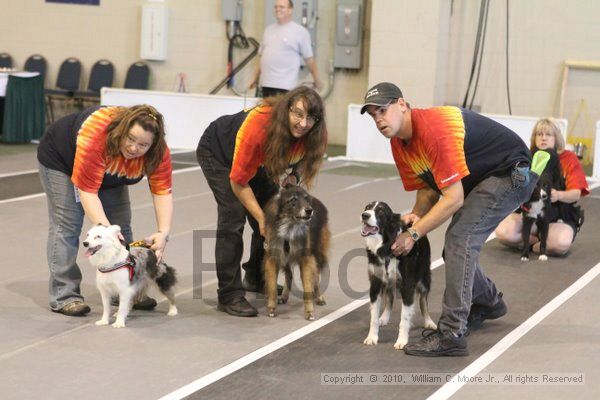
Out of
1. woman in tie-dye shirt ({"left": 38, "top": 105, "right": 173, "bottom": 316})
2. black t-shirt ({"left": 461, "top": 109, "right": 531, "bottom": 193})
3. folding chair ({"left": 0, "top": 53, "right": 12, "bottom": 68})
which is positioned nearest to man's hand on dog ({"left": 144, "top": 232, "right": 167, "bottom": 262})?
woman in tie-dye shirt ({"left": 38, "top": 105, "right": 173, "bottom": 316})

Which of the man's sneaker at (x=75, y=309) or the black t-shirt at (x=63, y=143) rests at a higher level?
the black t-shirt at (x=63, y=143)

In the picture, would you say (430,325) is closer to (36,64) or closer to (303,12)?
(303,12)

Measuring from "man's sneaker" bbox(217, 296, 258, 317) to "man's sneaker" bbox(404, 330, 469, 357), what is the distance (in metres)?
1.00

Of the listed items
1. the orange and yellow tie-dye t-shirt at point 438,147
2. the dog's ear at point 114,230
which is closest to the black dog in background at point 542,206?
the orange and yellow tie-dye t-shirt at point 438,147

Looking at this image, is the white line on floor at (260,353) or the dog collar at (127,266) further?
the dog collar at (127,266)

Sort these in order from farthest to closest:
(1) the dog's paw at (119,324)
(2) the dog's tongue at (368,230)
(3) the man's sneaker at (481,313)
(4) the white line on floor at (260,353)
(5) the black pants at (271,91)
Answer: (5) the black pants at (271,91) < (3) the man's sneaker at (481,313) < (1) the dog's paw at (119,324) < (2) the dog's tongue at (368,230) < (4) the white line on floor at (260,353)

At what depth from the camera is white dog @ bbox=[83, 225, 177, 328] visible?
467 cm

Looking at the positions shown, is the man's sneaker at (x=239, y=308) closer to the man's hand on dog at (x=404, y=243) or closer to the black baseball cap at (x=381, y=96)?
the man's hand on dog at (x=404, y=243)

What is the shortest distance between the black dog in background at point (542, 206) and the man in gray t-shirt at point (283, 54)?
16.9ft

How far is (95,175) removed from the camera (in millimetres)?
4812

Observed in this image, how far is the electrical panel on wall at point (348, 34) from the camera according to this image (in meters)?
13.3

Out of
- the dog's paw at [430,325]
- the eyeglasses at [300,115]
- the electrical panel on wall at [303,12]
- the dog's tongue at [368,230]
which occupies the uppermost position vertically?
the electrical panel on wall at [303,12]

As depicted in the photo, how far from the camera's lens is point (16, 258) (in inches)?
249

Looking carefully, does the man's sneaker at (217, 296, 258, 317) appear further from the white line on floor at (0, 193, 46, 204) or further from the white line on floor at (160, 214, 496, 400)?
the white line on floor at (0, 193, 46, 204)
